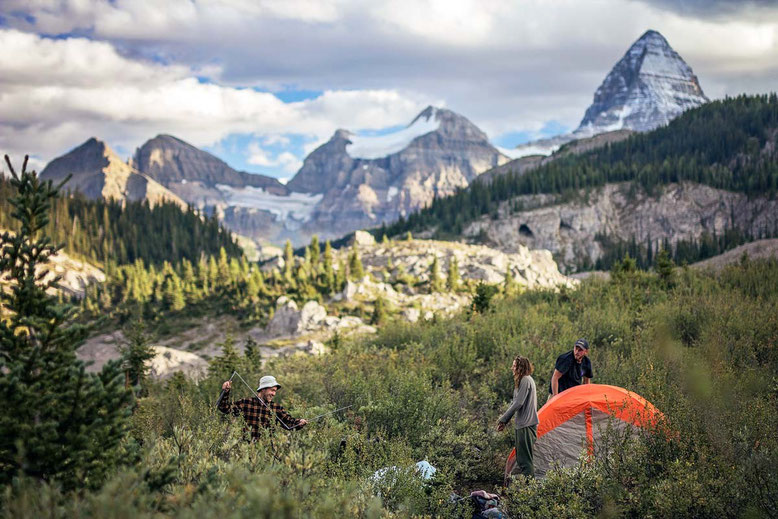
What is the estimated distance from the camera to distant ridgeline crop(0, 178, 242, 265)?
14712 centimetres

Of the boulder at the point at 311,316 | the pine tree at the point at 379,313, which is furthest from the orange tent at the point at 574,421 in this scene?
the boulder at the point at 311,316

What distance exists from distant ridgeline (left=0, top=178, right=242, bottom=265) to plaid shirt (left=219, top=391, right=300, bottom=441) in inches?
5979

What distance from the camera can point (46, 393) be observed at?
15.3 ft

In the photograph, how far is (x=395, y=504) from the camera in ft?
21.6

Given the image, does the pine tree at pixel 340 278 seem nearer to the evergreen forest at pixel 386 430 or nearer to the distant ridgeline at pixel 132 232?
the evergreen forest at pixel 386 430

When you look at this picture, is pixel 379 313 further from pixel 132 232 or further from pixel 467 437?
pixel 132 232

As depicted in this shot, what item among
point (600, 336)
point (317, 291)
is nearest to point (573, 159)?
point (317, 291)

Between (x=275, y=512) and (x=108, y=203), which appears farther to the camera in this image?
(x=108, y=203)

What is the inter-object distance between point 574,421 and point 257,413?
199 inches

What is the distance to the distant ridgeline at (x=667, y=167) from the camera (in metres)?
144

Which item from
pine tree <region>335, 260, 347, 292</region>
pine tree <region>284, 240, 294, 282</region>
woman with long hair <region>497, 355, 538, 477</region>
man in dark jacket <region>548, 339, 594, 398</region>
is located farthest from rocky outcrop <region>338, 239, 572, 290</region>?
woman with long hair <region>497, 355, 538, 477</region>

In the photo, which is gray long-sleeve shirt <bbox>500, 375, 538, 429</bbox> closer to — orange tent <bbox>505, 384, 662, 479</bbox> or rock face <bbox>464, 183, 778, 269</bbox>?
orange tent <bbox>505, 384, 662, 479</bbox>

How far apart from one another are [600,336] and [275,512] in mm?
11902

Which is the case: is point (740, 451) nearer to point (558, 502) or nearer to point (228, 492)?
point (558, 502)
